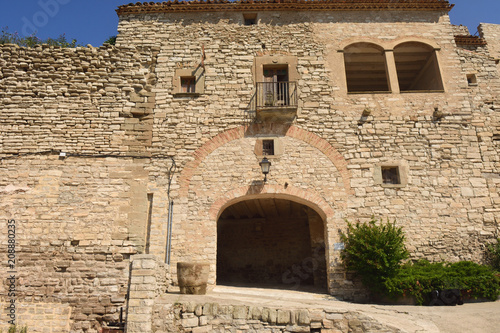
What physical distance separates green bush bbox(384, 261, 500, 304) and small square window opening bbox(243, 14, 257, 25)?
27.8 ft

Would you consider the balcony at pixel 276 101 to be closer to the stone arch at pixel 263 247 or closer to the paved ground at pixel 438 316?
the stone arch at pixel 263 247

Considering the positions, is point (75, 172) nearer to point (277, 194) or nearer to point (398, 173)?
point (277, 194)

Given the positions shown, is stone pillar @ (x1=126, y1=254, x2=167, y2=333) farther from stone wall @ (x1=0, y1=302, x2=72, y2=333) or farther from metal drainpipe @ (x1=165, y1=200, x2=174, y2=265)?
stone wall @ (x1=0, y1=302, x2=72, y2=333)

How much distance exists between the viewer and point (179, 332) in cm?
610

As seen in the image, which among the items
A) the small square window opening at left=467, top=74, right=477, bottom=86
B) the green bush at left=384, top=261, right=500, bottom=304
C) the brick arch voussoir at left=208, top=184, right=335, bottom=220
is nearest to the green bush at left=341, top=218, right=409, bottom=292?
the green bush at left=384, top=261, right=500, bottom=304

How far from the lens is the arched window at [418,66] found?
10.7m

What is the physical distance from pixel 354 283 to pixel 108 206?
654cm

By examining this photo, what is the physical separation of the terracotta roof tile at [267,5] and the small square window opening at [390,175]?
17.7ft

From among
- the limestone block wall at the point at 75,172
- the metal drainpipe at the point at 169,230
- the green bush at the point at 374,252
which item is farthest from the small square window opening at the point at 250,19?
the green bush at the point at 374,252

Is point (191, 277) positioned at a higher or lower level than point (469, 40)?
lower

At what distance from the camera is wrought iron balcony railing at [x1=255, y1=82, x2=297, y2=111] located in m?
9.70

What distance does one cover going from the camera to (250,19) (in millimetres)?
11117

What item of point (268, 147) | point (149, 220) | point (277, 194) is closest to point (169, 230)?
point (149, 220)

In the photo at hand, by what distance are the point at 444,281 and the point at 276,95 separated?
6242mm
